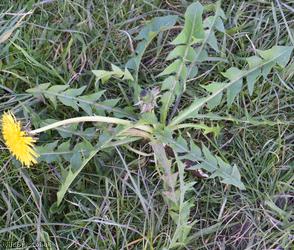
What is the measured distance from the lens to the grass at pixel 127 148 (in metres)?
1.78

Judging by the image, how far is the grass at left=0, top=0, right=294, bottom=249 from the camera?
70.1 inches

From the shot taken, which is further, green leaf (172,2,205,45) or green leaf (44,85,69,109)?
green leaf (44,85,69,109)

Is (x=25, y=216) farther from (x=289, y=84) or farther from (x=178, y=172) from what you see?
(x=289, y=84)

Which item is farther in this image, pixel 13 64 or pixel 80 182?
pixel 13 64

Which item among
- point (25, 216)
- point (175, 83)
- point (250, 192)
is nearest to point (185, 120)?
point (175, 83)

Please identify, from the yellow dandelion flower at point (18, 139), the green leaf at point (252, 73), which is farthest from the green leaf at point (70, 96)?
the green leaf at point (252, 73)

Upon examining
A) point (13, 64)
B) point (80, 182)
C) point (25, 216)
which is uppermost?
point (13, 64)

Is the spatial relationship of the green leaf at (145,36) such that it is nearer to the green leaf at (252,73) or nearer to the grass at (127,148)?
the grass at (127,148)

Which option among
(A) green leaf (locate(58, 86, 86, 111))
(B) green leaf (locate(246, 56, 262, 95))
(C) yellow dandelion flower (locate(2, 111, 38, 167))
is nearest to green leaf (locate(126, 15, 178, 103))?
(A) green leaf (locate(58, 86, 86, 111))

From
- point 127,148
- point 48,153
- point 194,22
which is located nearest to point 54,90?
point 48,153

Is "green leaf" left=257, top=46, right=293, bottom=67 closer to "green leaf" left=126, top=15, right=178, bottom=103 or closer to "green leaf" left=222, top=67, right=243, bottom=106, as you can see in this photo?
"green leaf" left=222, top=67, right=243, bottom=106

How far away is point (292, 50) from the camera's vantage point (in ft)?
6.11

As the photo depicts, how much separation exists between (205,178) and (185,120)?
8.8 inches

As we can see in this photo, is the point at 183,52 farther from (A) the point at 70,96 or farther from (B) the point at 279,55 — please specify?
(A) the point at 70,96
